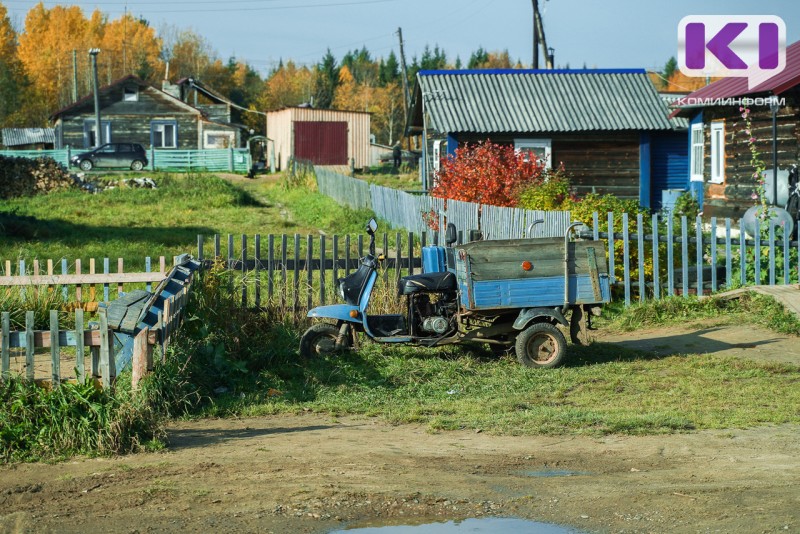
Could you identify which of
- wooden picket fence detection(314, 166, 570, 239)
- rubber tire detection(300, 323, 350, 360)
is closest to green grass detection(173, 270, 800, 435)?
rubber tire detection(300, 323, 350, 360)

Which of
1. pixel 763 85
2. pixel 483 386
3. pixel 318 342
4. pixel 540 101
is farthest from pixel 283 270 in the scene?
pixel 540 101

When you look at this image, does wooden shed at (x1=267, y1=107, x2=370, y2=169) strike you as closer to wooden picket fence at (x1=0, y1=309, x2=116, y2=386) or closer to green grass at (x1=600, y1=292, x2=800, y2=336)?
green grass at (x1=600, y1=292, x2=800, y2=336)

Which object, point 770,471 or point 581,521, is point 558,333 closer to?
point 770,471

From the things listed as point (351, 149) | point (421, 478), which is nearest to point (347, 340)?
point (421, 478)

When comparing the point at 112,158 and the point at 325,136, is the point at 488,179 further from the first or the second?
the point at 325,136

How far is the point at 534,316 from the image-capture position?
1008 cm

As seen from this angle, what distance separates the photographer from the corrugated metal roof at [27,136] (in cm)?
7250

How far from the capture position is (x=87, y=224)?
84.4 feet

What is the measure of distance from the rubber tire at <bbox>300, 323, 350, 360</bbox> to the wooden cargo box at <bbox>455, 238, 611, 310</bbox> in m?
1.38

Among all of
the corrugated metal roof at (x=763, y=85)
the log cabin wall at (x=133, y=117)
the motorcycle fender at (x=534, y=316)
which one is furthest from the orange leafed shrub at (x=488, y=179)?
the log cabin wall at (x=133, y=117)

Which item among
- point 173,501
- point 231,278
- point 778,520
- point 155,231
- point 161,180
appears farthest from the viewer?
point 161,180

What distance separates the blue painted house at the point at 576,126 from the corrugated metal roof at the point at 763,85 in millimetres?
3289

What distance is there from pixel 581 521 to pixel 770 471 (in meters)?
1.60

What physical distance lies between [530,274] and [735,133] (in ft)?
48.9
